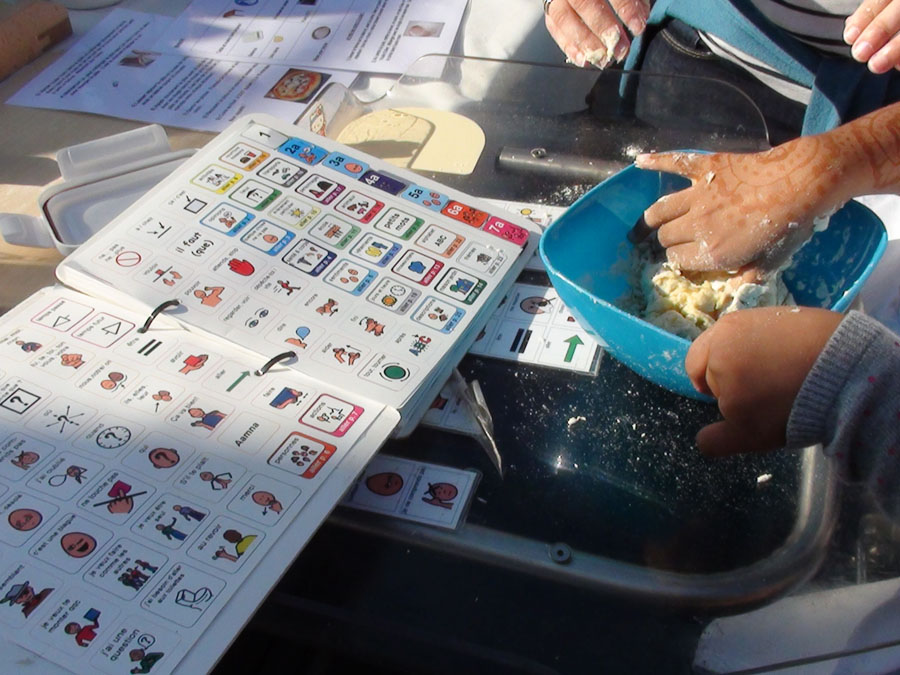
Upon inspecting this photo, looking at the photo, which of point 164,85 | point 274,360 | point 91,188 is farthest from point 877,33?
point 164,85

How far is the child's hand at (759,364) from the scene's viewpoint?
0.39 meters

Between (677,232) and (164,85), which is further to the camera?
(164,85)

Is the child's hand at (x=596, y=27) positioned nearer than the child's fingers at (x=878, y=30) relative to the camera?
No

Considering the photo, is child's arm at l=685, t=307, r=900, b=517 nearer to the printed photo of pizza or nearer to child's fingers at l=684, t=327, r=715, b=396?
child's fingers at l=684, t=327, r=715, b=396

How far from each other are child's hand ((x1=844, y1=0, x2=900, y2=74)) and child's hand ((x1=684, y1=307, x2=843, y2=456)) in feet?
0.96

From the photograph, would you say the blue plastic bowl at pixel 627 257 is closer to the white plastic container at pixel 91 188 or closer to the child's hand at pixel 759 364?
the child's hand at pixel 759 364

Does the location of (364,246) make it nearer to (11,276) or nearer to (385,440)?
(385,440)

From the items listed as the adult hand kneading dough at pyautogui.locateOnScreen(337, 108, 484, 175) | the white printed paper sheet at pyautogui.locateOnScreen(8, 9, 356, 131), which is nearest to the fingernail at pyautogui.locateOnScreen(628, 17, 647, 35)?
the adult hand kneading dough at pyautogui.locateOnScreen(337, 108, 484, 175)

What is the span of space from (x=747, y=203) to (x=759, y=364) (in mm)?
153

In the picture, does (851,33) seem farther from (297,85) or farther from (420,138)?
(297,85)

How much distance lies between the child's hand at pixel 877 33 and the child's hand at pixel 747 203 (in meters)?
0.12

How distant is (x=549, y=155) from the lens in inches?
26.6

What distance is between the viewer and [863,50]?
0.58m

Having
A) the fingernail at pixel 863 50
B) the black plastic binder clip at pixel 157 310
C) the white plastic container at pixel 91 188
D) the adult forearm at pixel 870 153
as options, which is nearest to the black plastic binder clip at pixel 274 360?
the black plastic binder clip at pixel 157 310
